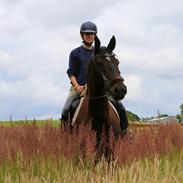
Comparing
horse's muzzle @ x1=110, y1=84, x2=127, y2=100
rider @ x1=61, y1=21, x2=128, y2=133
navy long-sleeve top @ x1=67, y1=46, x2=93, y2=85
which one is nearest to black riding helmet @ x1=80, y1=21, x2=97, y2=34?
rider @ x1=61, y1=21, x2=128, y2=133

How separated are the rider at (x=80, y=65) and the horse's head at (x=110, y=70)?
96 cm

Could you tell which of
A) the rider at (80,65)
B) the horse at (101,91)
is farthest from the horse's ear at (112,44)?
the rider at (80,65)

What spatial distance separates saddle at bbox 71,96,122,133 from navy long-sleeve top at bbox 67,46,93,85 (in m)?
0.52

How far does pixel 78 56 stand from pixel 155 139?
80.4 inches

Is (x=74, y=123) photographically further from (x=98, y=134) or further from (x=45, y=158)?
(x=45, y=158)

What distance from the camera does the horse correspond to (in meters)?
8.17

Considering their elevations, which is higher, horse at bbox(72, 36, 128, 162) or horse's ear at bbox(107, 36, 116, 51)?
horse's ear at bbox(107, 36, 116, 51)

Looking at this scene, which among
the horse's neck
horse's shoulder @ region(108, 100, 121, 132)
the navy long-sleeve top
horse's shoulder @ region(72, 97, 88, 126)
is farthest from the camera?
the navy long-sleeve top

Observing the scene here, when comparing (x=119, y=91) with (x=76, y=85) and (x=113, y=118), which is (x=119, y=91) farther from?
(x=76, y=85)

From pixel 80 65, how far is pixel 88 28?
0.68 metres

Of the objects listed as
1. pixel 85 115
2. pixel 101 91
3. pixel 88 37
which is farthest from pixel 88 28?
pixel 85 115

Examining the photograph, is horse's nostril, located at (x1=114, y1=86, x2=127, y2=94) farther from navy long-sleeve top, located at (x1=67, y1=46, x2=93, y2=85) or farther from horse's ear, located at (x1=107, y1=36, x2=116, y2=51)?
navy long-sleeve top, located at (x1=67, y1=46, x2=93, y2=85)

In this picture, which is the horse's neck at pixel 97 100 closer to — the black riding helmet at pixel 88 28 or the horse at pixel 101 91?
the horse at pixel 101 91

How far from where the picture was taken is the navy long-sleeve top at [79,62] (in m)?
9.66
